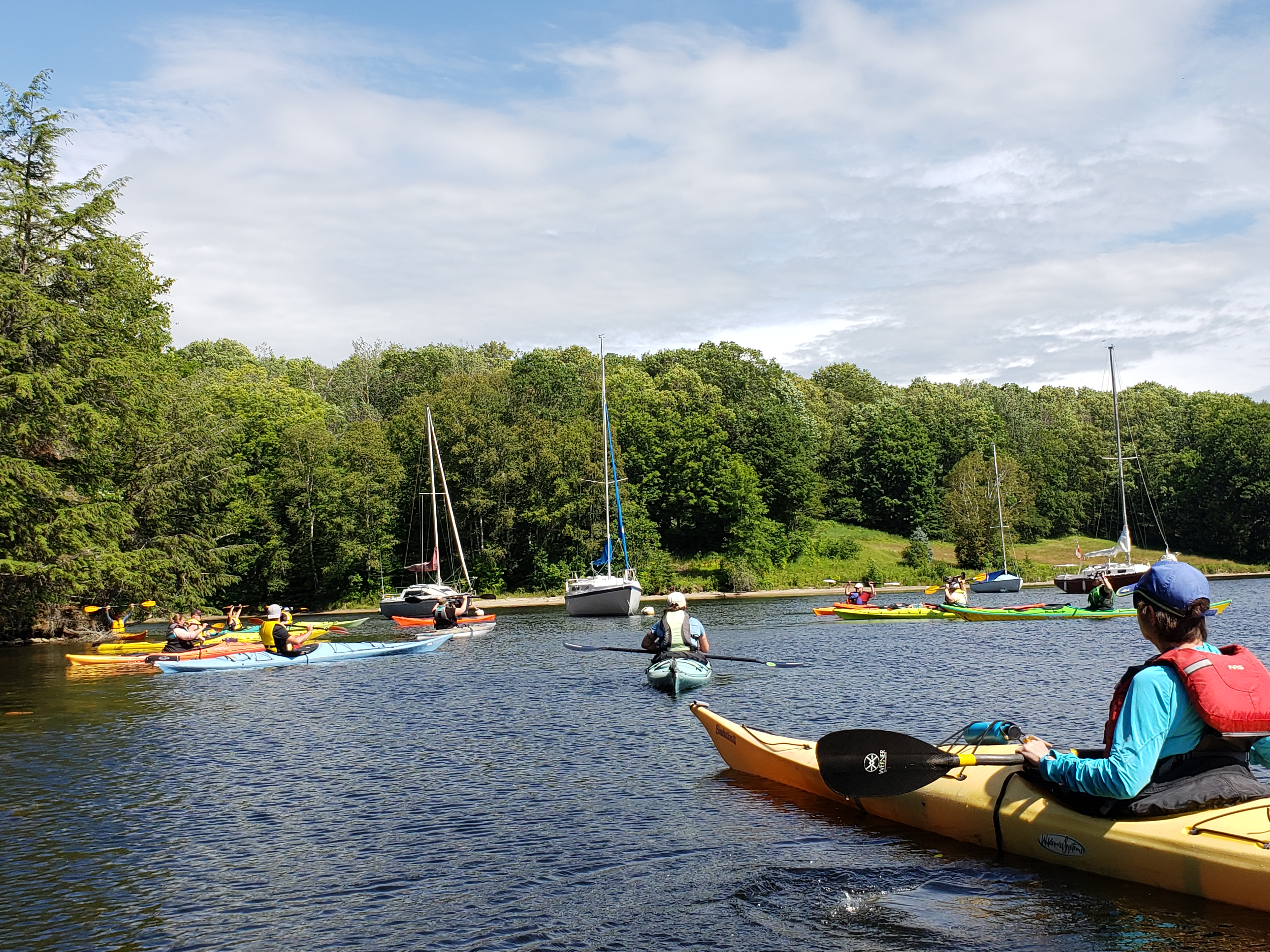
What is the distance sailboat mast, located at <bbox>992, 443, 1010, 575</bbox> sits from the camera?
186 feet

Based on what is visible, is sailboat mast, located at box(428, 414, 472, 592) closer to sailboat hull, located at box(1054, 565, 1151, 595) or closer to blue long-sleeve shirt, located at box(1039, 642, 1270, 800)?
sailboat hull, located at box(1054, 565, 1151, 595)

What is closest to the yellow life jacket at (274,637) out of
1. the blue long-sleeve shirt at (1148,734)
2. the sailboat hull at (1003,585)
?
the blue long-sleeve shirt at (1148,734)

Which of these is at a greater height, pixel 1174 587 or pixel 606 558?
pixel 1174 587

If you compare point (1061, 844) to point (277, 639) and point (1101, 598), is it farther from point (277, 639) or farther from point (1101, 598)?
point (1101, 598)

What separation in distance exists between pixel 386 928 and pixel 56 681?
1987 centimetres

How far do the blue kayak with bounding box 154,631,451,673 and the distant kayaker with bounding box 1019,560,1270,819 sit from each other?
21.9 metres

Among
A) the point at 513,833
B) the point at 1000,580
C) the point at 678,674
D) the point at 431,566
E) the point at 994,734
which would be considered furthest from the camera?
the point at 1000,580

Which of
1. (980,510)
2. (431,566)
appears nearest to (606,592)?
(431,566)

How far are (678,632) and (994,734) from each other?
10.4 metres

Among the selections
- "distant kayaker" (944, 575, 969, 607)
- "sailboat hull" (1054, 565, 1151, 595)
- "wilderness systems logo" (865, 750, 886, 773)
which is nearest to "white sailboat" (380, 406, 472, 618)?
"distant kayaker" (944, 575, 969, 607)

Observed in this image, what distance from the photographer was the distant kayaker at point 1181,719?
19.8 ft

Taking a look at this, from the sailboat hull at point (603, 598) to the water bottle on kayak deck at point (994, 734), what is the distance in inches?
1219

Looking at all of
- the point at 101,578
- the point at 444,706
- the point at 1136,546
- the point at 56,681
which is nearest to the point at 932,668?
the point at 444,706

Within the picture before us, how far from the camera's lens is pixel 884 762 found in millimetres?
8781
